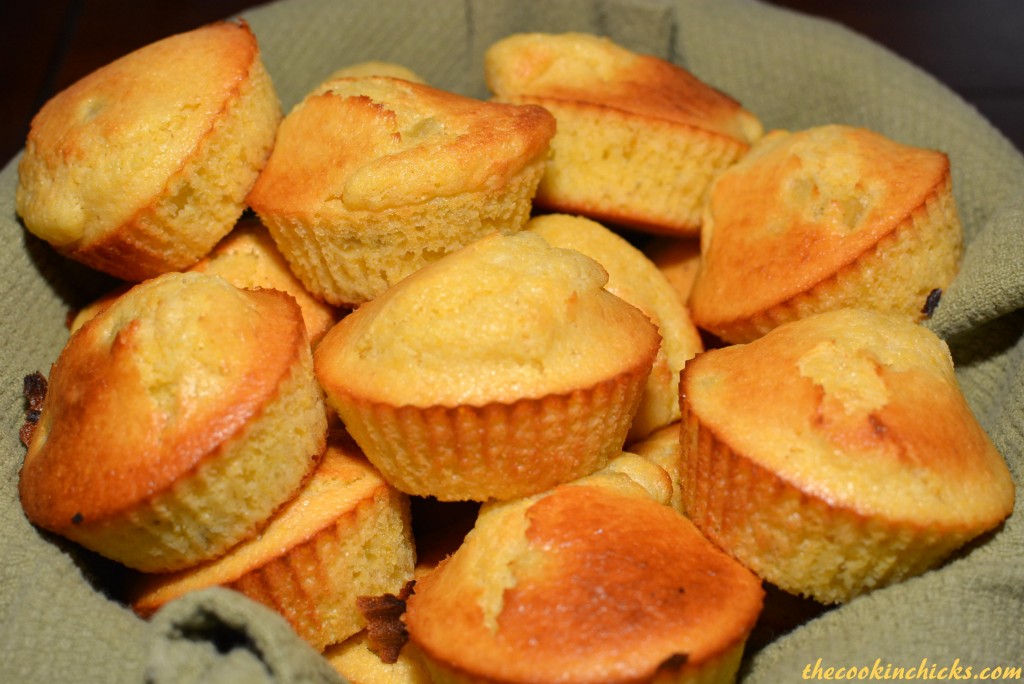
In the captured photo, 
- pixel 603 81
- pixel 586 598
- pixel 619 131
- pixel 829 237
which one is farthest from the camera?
pixel 603 81

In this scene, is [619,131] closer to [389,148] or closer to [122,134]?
[389,148]

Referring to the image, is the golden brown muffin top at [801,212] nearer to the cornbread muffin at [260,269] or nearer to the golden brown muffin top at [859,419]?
the golden brown muffin top at [859,419]

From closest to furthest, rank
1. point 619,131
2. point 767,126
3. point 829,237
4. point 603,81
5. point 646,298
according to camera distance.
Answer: point 829,237
point 646,298
point 619,131
point 603,81
point 767,126

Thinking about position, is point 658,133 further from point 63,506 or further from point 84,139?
point 63,506

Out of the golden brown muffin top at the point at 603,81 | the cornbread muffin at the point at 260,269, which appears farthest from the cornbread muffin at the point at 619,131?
the cornbread muffin at the point at 260,269

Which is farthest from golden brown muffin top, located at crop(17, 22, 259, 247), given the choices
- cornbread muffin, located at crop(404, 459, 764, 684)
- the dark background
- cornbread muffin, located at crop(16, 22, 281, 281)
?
the dark background

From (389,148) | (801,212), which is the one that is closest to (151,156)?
(389,148)
